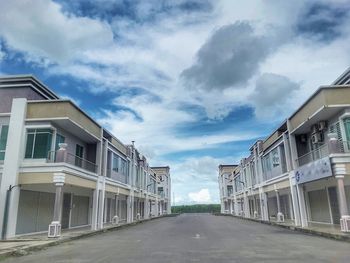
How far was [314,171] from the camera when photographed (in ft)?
68.2

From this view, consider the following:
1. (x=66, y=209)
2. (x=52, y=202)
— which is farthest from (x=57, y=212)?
(x=66, y=209)

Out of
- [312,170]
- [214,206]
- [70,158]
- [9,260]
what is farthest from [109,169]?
[214,206]

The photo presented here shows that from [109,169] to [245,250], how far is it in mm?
19779

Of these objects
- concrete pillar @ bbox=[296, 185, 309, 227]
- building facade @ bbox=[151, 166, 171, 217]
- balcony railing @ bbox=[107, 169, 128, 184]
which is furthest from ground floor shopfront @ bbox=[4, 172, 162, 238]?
building facade @ bbox=[151, 166, 171, 217]

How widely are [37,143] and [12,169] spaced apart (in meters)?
2.08

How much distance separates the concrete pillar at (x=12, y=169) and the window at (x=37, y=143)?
16.1 inches

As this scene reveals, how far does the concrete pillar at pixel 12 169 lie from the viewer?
18.1 metres

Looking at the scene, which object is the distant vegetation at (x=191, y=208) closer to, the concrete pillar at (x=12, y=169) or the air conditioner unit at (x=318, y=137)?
the air conditioner unit at (x=318, y=137)

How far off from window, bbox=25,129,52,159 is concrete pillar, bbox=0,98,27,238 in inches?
16.1

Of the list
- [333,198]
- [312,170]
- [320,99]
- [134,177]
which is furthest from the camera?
[134,177]

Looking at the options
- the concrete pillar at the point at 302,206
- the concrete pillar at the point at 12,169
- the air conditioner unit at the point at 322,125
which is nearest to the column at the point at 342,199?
the air conditioner unit at the point at 322,125

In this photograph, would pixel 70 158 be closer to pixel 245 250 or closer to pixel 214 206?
pixel 245 250

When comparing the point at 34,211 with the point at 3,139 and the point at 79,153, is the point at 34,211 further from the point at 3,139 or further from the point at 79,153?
the point at 79,153

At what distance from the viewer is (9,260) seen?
11422mm
